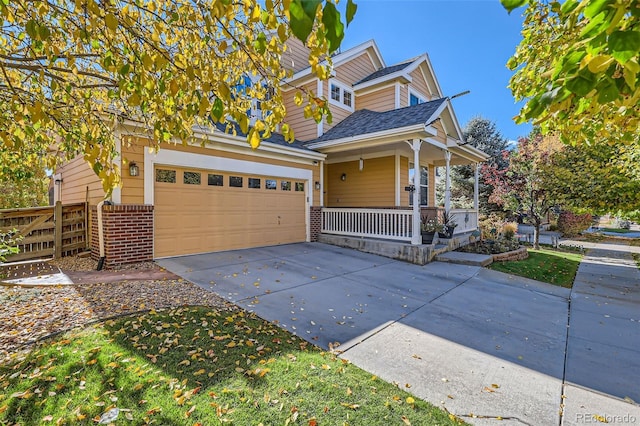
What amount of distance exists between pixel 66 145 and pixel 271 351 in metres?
3.41

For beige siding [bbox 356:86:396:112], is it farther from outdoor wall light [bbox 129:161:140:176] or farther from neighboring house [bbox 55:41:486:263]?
outdoor wall light [bbox 129:161:140:176]

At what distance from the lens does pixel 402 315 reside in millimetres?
4680

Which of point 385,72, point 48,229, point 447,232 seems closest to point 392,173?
point 447,232

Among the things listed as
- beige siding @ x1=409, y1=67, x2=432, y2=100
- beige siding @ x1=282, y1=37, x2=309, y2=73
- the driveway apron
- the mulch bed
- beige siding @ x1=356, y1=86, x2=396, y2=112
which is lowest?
the driveway apron

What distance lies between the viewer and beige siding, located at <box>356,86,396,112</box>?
1315 cm

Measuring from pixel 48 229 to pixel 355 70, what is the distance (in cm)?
1255

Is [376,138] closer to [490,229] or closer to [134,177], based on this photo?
[134,177]

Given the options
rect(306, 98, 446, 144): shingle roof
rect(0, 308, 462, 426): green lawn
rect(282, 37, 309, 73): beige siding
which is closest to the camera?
rect(0, 308, 462, 426): green lawn

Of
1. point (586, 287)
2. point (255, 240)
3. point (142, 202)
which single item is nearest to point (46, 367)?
point (142, 202)

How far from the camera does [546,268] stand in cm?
877

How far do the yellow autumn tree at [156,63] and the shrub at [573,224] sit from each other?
22860 millimetres

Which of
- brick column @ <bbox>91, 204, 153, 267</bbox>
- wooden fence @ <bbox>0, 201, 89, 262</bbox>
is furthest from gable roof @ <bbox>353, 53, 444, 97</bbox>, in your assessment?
wooden fence @ <bbox>0, 201, 89, 262</bbox>

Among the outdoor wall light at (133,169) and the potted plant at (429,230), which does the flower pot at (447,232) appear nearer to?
the potted plant at (429,230)

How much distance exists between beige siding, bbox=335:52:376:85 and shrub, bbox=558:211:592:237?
16.0 m
